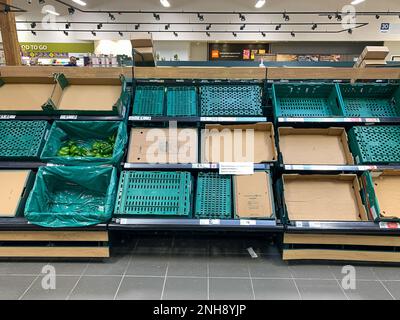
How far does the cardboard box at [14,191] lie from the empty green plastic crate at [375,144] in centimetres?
296

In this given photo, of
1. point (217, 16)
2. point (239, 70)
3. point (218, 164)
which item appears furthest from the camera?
point (217, 16)

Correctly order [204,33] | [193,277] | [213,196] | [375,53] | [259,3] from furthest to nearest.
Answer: [204,33] → [259,3] → [375,53] → [213,196] → [193,277]

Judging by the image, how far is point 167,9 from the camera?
13.0 m

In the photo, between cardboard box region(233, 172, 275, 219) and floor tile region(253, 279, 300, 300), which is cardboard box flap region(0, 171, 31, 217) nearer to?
cardboard box region(233, 172, 275, 219)

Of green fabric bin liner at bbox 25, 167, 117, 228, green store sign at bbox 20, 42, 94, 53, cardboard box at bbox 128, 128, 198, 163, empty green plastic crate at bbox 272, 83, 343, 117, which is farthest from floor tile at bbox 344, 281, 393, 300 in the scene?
green store sign at bbox 20, 42, 94, 53

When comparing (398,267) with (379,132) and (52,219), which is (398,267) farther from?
(52,219)

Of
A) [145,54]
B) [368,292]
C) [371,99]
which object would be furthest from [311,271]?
[145,54]

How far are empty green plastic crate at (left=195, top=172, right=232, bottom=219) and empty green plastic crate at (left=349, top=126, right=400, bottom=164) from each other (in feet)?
3.92

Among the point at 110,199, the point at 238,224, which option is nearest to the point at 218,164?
the point at 238,224

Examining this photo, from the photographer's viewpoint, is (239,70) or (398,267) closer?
(398,267)

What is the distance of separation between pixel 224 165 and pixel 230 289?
3.35ft

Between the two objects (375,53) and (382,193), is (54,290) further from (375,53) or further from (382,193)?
(375,53)

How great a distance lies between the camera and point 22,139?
8.78ft

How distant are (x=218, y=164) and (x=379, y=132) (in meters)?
1.56
